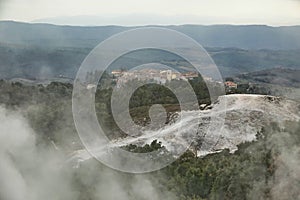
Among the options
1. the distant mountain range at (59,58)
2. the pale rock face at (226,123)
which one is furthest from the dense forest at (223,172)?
the distant mountain range at (59,58)

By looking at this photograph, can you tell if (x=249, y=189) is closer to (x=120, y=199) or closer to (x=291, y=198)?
(x=291, y=198)

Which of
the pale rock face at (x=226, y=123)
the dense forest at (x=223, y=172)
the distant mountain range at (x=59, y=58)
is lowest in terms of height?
the distant mountain range at (x=59, y=58)

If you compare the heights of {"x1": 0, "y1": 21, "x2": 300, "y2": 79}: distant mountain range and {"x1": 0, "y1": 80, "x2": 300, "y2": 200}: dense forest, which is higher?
{"x1": 0, "y1": 80, "x2": 300, "y2": 200}: dense forest

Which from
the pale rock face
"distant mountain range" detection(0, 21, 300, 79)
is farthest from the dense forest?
"distant mountain range" detection(0, 21, 300, 79)

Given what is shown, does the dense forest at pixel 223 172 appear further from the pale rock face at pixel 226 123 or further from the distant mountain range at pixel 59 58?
the distant mountain range at pixel 59 58

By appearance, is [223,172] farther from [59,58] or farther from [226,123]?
[59,58]

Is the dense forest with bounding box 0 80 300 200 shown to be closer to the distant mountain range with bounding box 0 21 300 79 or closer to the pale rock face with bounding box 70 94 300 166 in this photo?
the pale rock face with bounding box 70 94 300 166

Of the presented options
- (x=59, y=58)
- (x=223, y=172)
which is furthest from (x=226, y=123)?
(x=59, y=58)

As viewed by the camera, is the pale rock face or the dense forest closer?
the dense forest

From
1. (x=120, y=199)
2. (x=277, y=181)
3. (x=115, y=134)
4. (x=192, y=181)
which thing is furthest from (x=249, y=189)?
(x=115, y=134)

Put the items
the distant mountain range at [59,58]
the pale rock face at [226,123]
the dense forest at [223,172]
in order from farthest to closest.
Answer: the distant mountain range at [59,58] → the pale rock face at [226,123] → the dense forest at [223,172]

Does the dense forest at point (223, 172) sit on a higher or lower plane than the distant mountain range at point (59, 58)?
higher
